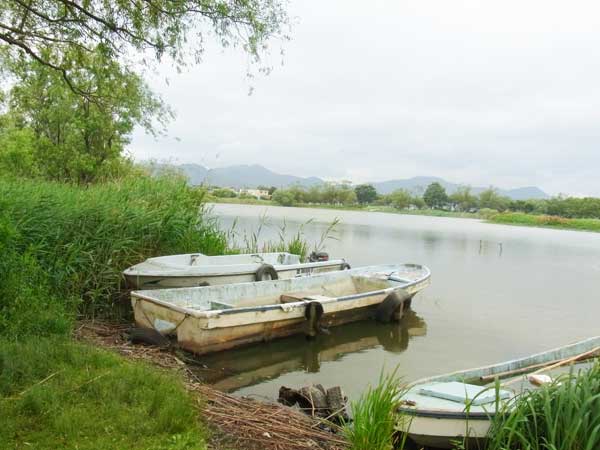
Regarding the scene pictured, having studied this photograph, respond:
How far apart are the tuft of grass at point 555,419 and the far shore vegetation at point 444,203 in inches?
2015

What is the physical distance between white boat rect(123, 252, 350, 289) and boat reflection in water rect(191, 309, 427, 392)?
170 centimetres

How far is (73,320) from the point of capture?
617 centimetres

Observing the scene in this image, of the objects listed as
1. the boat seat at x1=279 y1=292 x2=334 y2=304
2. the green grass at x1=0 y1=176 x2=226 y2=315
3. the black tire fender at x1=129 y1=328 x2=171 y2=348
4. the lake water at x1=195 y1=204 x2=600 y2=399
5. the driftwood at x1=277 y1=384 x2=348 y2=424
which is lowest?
the lake water at x1=195 y1=204 x2=600 y2=399

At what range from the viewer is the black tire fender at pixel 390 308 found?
32.7 feet

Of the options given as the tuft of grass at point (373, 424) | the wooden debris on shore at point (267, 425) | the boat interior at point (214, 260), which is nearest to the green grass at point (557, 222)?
the boat interior at point (214, 260)

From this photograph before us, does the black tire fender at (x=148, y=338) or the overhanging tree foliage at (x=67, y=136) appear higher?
the overhanging tree foliage at (x=67, y=136)

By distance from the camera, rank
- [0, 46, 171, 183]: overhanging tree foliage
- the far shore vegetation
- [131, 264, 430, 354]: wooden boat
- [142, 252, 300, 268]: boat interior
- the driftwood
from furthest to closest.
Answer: the far shore vegetation → [0, 46, 171, 183]: overhanging tree foliage → [142, 252, 300, 268]: boat interior → [131, 264, 430, 354]: wooden boat → the driftwood

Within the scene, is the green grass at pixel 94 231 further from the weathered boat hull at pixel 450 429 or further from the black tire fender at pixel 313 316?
the weathered boat hull at pixel 450 429

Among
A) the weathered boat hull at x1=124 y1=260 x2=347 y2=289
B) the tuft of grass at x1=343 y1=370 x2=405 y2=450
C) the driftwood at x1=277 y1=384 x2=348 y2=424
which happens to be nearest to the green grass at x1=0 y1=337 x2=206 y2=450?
the tuft of grass at x1=343 y1=370 x2=405 y2=450

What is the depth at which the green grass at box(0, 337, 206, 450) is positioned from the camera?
327 cm

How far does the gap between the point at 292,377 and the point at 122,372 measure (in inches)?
132

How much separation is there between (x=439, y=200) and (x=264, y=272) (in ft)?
323

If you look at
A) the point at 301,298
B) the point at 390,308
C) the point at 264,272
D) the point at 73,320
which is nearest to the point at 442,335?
the point at 390,308

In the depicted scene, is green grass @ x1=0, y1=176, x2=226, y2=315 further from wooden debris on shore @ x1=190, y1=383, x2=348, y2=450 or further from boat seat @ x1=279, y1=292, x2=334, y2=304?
wooden debris on shore @ x1=190, y1=383, x2=348, y2=450
